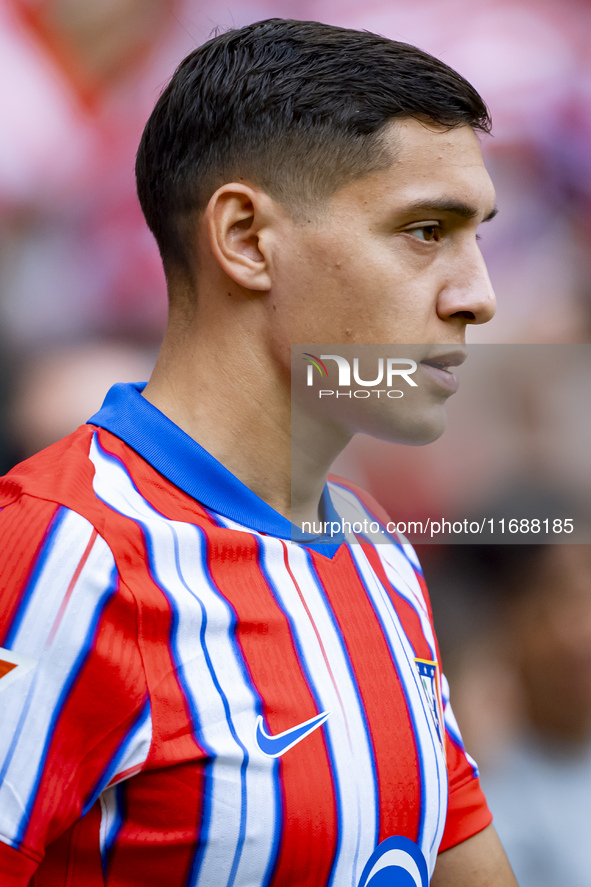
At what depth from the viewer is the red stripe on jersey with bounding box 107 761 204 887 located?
55cm

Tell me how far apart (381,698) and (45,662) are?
327mm

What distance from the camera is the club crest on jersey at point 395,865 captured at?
0.62 m

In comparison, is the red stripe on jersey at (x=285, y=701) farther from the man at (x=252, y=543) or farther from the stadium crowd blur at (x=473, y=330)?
the stadium crowd blur at (x=473, y=330)

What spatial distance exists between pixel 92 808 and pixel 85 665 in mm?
121

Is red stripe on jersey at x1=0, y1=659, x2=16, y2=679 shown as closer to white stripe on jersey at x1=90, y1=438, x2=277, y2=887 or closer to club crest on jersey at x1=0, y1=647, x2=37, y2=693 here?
club crest on jersey at x1=0, y1=647, x2=37, y2=693

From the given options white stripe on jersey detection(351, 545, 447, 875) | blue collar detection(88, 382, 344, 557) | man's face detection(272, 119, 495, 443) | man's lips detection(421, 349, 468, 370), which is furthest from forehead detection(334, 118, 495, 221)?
white stripe on jersey detection(351, 545, 447, 875)

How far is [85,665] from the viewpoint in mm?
528

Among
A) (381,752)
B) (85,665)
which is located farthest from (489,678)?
(85,665)

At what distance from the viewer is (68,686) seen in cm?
53

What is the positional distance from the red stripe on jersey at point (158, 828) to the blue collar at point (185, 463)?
238 mm

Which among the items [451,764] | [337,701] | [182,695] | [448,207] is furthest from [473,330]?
[182,695]

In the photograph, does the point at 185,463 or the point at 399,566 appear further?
the point at 399,566

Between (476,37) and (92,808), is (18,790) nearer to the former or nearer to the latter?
(92,808)

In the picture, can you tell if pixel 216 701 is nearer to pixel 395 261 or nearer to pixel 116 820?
pixel 116 820
